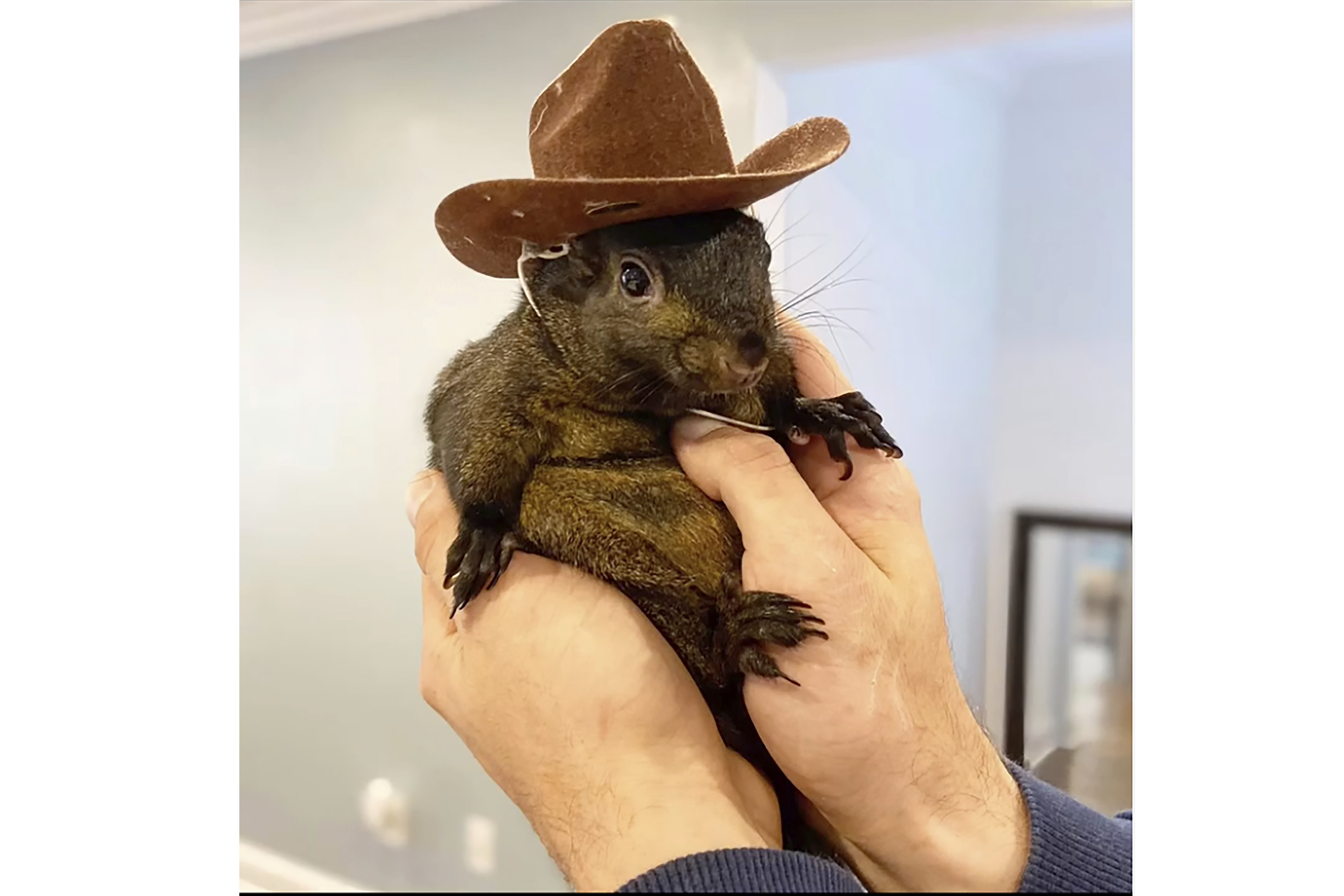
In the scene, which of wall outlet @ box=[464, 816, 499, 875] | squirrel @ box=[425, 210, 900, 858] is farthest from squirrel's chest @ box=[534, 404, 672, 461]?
wall outlet @ box=[464, 816, 499, 875]

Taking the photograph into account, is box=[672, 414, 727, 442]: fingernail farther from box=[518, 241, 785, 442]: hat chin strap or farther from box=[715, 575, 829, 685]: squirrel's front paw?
box=[715, 575, 829, 685]: squirrel's front paw

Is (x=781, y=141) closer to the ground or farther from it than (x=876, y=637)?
farther from it

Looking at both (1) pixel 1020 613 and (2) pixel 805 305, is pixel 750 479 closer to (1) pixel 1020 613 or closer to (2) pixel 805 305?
(2) pixel 805 305

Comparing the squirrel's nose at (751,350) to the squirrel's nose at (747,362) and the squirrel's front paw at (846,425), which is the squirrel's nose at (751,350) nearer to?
the squirrel's nose at (747,362)

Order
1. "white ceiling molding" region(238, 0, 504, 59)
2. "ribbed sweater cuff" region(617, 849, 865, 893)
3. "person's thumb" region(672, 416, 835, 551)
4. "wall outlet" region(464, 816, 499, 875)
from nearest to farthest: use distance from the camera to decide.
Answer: "ribbed sweater cuff" region(617, 849, 865, 893), "person's thumb" region(672, 416, 835, 551), "white ceiling molding" region(238, 0, 504, 59), "wall outlet" region(464, 816, 499, 875)

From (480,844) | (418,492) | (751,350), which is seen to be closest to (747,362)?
(751,350)
